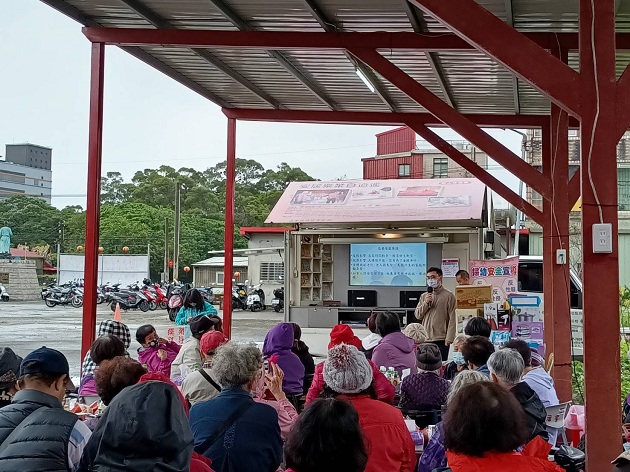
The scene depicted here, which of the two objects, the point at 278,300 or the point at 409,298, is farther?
the point at 278,300

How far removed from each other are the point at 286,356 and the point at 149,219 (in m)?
41.7

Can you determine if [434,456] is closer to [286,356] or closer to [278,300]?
[286,356]

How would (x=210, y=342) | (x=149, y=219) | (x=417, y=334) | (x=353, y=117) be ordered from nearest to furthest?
(x=210, y=342)
(x=417, y=334)
(x=353, y=117)
(x=149, y=219)

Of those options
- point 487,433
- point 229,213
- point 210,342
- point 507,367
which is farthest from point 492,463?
point 229,213

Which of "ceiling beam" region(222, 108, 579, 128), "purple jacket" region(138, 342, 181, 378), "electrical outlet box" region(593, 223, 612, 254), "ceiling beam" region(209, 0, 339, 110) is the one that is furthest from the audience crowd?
"ceiling beam" region(222, 108, 579, 128)

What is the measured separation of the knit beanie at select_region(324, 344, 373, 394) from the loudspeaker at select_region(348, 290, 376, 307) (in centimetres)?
1021

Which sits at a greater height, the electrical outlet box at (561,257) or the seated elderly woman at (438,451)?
the electrical outlet box at (561,257)

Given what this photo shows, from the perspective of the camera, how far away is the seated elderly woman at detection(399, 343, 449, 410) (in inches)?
194

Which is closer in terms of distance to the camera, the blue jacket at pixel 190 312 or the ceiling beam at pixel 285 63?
the ceiling beam at pixel 285 63

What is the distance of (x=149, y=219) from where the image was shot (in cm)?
4666

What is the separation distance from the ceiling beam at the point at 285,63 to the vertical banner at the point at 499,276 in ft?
10.5

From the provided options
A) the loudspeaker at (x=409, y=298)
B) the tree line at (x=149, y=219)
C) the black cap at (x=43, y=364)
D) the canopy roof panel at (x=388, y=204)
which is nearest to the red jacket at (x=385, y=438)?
the black cap at (x=43, y=364)

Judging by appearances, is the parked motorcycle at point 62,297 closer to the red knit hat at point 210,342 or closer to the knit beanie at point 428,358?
the red knit hat at point 210,342

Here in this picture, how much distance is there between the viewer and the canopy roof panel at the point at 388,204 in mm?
12578
